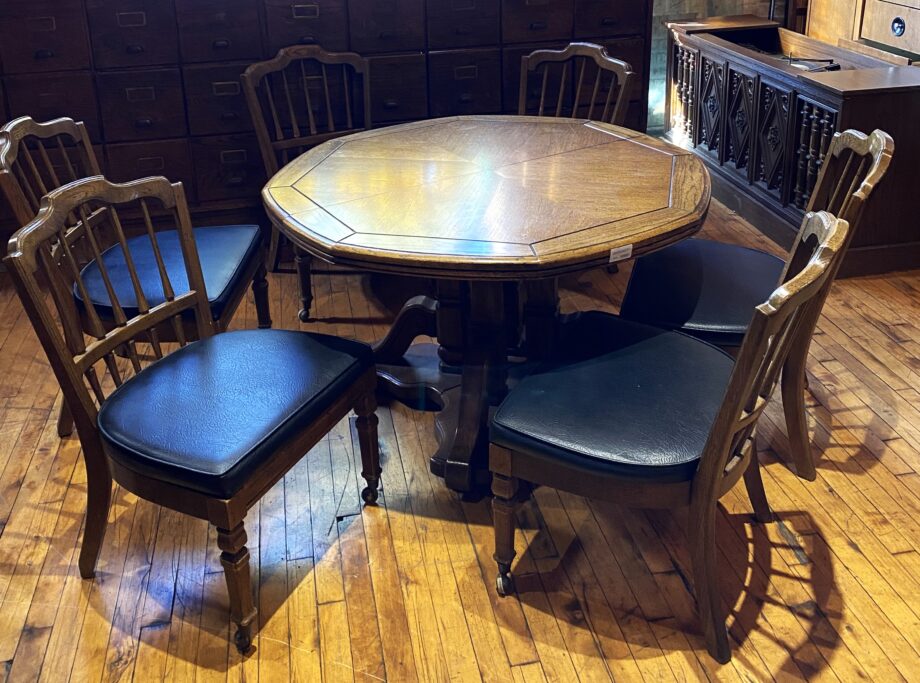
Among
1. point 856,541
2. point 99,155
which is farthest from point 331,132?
point 856,541

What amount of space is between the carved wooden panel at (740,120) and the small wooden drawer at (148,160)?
7.03 ft

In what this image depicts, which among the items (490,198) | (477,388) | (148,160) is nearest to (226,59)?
(148,160)

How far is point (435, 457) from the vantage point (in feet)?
8.22

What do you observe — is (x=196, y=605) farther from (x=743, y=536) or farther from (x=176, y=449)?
(x=743, y=536)

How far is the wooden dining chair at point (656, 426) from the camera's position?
67.8 inches

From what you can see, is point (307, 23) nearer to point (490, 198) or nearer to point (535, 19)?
point (535, 19)

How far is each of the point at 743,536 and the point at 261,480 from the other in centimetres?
108

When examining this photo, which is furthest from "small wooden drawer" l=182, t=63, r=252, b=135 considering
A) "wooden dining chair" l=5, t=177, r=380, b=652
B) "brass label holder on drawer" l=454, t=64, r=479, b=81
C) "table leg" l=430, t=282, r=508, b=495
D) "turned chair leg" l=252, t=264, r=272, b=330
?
"table leg" l=430, t=282, r=508, b=495

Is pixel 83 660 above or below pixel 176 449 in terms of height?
below

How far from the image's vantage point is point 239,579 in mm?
1911

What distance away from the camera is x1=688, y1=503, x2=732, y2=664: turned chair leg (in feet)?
5.99

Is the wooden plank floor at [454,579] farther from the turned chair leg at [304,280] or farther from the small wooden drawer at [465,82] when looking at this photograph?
the small wooden drawer at [465,82]

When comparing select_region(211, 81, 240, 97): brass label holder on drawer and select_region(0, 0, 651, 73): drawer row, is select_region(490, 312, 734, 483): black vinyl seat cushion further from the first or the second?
select_region(211, 81, 240, 97): brass label holder on drawer

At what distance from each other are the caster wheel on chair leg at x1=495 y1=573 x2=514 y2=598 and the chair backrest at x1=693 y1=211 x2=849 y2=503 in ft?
1.61
